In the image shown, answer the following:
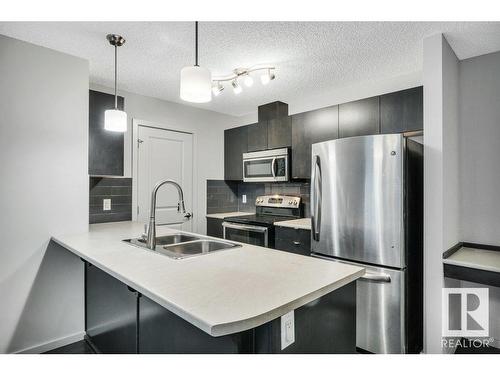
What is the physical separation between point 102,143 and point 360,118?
2.42 metres

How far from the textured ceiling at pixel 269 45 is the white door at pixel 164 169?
78 centimetres

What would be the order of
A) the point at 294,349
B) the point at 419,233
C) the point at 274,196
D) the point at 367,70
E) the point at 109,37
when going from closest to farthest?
the point at 294,349 < the point at 109,37 < the point at 419,233 < the point at 367,70 < the point at 274,196

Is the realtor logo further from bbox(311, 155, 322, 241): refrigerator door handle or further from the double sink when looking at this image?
the double sink

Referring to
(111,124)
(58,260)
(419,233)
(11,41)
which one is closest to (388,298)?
(419,233)

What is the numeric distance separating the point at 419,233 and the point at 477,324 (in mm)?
978

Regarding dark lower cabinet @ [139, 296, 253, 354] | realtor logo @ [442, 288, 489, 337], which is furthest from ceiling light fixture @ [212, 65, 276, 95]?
realtor logo @ [442, 288, 489, 337]

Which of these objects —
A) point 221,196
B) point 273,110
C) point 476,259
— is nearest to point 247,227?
point 221,196

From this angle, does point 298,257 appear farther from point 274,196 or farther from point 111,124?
point 274,196

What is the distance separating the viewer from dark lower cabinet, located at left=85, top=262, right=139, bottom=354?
1595 mm

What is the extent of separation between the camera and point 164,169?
11.8 ft

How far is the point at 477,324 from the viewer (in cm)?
239

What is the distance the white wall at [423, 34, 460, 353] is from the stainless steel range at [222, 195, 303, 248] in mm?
1503

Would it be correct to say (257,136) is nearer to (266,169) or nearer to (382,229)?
(266,169)

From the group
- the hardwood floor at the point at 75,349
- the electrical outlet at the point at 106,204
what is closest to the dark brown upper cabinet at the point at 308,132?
the electrical outlet at the point at 106,204
